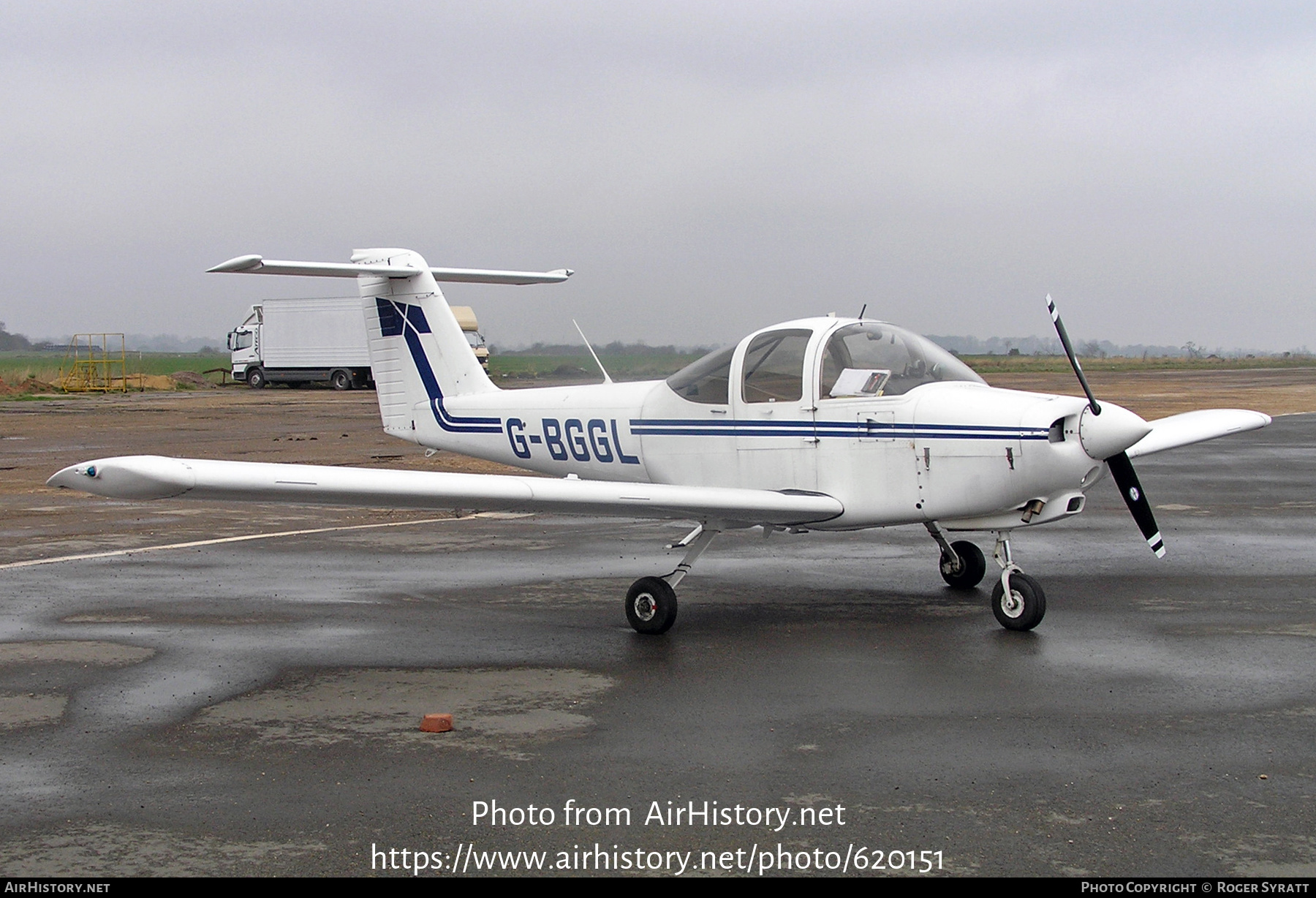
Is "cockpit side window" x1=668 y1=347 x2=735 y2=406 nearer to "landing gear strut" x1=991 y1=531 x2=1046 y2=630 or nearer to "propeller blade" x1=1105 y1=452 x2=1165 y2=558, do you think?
"landing gear strut" x1=991 y1=531 x2=1046 y2=630

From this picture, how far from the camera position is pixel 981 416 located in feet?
26.7

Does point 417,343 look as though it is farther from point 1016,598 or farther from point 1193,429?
point 1193,429

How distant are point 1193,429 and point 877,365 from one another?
417 cm

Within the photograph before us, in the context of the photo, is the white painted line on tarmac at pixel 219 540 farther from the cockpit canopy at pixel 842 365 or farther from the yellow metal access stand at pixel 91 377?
the yellow metal access stand at pixel 91 377

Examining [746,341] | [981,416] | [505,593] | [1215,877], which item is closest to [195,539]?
[505,593]

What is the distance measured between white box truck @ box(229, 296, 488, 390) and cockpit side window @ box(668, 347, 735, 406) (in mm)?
43119

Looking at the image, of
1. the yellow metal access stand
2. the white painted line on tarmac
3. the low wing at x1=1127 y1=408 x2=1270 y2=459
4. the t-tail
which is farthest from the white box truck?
the low wing at x1=1127 y1=408 x2=1270 y2=459

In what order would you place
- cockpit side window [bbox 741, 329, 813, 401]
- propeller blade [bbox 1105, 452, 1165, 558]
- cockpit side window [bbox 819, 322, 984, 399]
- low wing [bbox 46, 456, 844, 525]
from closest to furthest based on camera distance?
low wing [bbox 46, 456, 844, 525], propeller blade [bbox 1105, 452, 1165, 558], cockpit side window [bbox 819, 322, 984, 399], cockpit side window [bbox 741, 329, 813, 401]

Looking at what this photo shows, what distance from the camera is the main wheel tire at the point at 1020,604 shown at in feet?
26.2

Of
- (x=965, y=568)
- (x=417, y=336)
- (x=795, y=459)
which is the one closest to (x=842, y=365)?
(x=795, y=459)

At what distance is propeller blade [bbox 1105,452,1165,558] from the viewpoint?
27.7 ft

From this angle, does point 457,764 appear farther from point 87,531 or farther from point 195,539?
point 87,531

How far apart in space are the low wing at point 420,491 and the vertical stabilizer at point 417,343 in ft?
12.2

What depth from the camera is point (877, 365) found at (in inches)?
343
